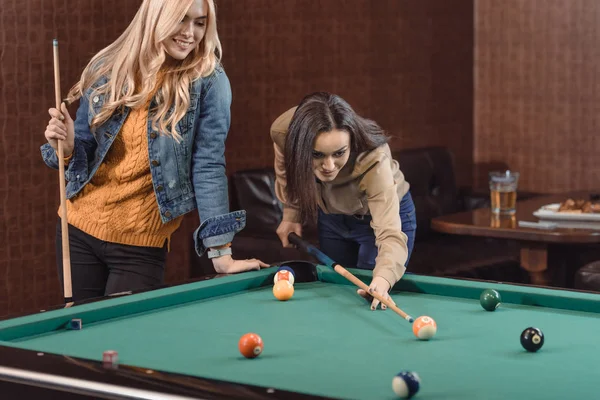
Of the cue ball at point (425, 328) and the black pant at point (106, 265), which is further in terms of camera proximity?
the black pant at point (106, 265)

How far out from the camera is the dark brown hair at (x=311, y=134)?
292cm

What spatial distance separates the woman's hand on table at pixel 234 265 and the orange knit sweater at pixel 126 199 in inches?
7.8

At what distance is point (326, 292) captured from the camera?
272 centimetres

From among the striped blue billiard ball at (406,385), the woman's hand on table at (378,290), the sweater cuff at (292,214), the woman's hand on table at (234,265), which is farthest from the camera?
the sweater cuff at (292,214)

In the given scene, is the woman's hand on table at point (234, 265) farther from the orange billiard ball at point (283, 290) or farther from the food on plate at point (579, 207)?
the food on plate at point (579, 207)

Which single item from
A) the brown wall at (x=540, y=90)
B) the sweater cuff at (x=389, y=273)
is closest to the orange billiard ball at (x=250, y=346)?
Answer: the sweater cuff at (x=389, y=273)

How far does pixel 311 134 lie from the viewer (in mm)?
2900

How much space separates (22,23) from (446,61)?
324 cm

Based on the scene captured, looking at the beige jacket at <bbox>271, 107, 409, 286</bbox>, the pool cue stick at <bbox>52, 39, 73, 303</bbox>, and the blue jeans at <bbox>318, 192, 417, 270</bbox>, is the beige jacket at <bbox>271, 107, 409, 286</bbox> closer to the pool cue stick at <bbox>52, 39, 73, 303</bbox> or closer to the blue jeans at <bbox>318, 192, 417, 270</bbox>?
the blue jeans at <bbox>318, 192, 417, 270</bbox>

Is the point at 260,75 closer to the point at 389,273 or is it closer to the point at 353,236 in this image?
the point at 353,236

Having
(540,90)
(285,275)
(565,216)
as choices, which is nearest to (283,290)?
(285,275)

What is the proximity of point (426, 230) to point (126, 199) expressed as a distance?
9.34ft

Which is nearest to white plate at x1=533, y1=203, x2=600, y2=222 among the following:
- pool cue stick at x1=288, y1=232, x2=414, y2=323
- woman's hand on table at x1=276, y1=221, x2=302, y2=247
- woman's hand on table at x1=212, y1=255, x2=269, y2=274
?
woman's hand on table at x1=276, y1=221, x2=302, y2=247

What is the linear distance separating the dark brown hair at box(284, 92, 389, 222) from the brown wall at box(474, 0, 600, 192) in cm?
365
